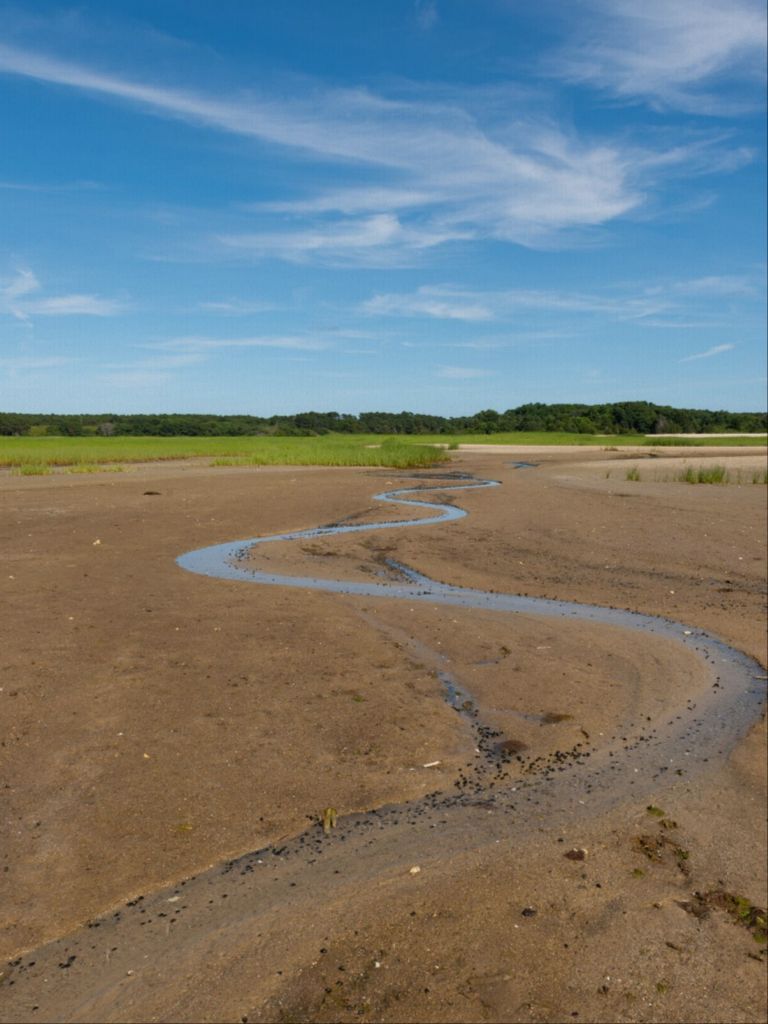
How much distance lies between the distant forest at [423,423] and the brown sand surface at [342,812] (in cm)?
9832

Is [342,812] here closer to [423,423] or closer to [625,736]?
[625,736]

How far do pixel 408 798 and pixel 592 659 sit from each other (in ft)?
15.0

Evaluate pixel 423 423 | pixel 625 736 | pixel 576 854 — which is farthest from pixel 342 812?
pixel 423 423

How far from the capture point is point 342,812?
20.5ft

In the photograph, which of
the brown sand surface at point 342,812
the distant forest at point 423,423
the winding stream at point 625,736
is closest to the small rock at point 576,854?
the brown sand surface at point 342,812

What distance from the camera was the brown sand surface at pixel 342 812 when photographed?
4.44 meters

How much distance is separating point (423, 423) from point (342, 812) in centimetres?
14491

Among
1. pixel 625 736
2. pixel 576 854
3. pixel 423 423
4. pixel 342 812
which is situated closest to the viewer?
pixel 576 854

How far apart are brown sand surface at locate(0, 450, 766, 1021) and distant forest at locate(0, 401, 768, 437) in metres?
98.3

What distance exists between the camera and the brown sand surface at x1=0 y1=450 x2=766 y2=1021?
14.6ft

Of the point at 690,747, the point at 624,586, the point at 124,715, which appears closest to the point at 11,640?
the point at 124,715

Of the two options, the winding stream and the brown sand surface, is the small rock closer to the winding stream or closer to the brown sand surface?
the brown sand surface

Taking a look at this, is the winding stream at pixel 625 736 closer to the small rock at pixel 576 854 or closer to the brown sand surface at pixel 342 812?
the brown sand surface at pixel 342 812

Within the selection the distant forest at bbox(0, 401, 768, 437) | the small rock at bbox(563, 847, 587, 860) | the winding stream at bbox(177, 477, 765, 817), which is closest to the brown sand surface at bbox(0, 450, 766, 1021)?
the small rock at bbox(563, 847, 587, 860)
